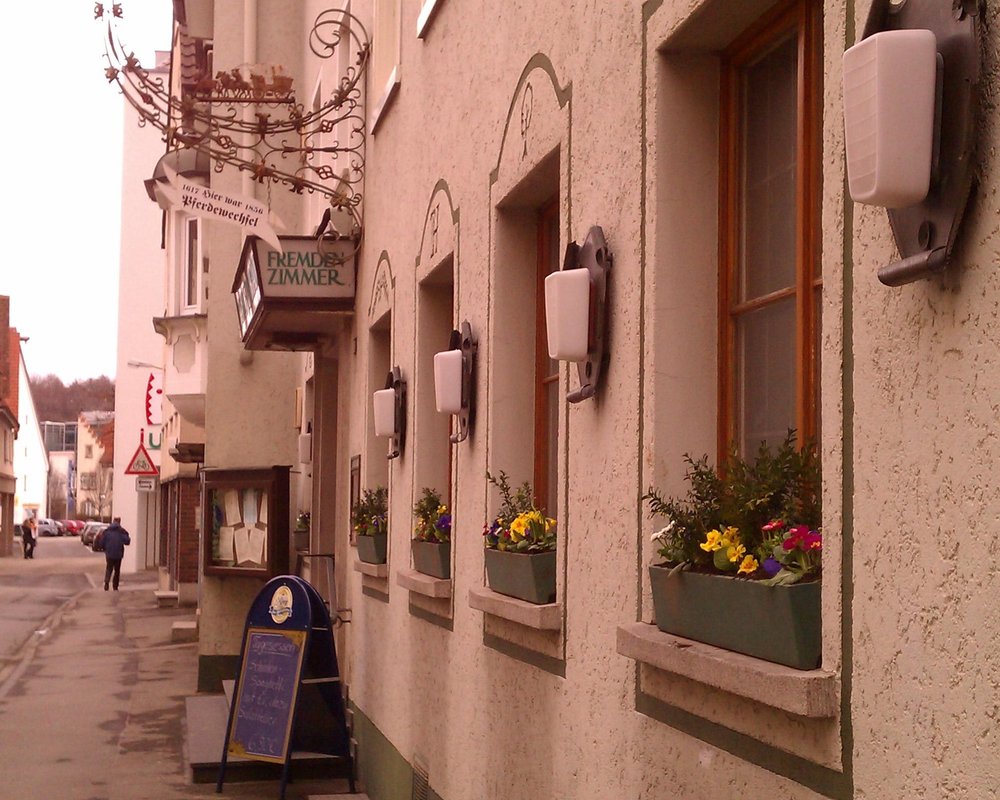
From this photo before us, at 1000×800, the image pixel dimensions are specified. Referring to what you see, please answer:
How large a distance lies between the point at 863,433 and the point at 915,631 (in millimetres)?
396

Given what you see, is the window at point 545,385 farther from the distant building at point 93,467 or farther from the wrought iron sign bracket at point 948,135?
the distant building at point 93,467

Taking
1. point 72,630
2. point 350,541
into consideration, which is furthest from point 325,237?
point 72,630

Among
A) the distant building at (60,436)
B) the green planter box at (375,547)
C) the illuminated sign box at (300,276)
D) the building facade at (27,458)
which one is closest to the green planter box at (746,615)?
the green planter box at (375,547)

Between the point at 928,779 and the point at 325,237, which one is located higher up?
the point at 325,237

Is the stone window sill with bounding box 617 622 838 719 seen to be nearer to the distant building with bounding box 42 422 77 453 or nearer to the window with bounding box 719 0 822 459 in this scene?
the window with bounding box 719 0 822 459

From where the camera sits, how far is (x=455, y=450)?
7105 mm

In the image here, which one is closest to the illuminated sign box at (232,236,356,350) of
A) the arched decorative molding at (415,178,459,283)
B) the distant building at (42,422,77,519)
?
the arched decorative molding at (415,178,459,283)

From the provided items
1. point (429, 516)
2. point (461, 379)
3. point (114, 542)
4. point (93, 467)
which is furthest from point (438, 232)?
point (93, 467)

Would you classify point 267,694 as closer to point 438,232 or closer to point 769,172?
point 438,232

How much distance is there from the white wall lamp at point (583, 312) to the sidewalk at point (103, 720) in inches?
223

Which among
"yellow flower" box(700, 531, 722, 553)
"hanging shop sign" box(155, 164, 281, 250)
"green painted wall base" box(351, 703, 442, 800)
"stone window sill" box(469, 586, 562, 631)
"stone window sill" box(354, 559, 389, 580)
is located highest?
"hanging shop sign" box(155, 164, 281, 250)

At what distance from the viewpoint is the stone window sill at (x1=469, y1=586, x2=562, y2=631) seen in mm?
5023

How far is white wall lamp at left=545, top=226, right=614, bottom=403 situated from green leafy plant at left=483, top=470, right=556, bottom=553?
0.95 metres

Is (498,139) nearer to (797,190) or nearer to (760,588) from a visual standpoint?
(797,190)
